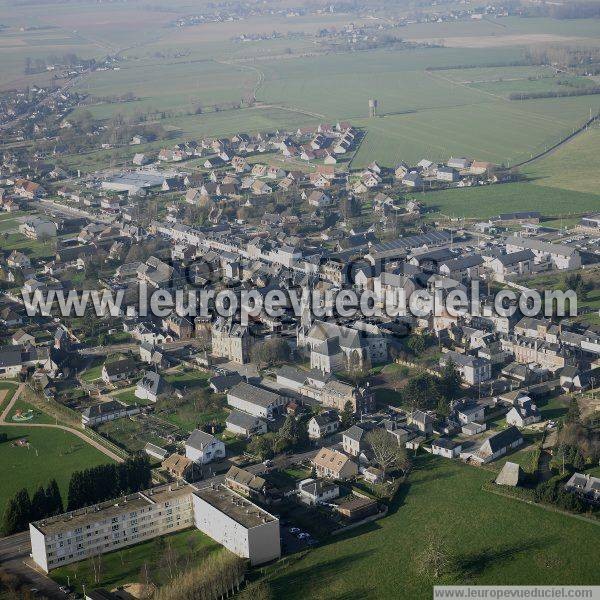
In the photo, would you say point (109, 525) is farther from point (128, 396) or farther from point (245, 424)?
point (128, 396)

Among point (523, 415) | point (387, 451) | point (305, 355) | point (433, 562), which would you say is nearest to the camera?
point (433, 562)

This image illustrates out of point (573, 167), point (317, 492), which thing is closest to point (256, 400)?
point (317, 492)

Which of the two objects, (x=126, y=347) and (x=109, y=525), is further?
(x=126, y=347)

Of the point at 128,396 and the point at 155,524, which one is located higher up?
the point at 155,524

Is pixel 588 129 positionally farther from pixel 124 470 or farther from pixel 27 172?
pixel 124 470

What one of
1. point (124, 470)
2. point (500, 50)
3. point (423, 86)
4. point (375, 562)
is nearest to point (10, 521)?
point (124, 470)

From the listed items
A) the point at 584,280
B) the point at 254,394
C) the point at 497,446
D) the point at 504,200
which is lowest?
the point at 497,446

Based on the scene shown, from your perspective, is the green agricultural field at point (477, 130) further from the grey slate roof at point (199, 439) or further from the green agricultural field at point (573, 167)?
the grey slate roof at point (199, 439)

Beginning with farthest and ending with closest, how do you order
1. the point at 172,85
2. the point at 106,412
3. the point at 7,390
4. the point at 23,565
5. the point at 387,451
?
the point at 172,85
the point at 7,390
the point at 106,412
the point at 387,451
the point at 23,565
